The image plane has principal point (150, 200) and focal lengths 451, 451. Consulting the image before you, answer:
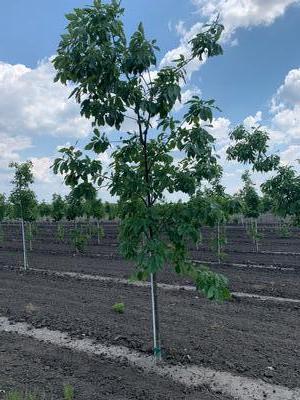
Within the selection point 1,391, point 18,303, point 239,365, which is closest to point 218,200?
point 239,365

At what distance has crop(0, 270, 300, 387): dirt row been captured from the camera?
5.85 meters

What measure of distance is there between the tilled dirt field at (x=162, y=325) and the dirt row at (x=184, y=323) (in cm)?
1

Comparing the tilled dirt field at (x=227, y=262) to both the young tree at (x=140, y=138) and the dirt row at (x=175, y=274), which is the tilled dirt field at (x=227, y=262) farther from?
the young tree at (x=140, y=138)

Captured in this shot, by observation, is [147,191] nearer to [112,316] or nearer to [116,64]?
[116,64]

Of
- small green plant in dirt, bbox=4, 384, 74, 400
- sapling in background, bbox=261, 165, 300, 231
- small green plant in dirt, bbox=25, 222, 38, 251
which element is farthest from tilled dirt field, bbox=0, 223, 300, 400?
small green plant in dirt, bbox=25, 222, 38, 251

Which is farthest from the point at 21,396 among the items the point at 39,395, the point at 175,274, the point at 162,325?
the point at 175,274

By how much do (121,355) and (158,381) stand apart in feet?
3.20

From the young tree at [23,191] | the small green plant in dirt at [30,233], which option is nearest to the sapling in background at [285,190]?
the young tree at [23,191]

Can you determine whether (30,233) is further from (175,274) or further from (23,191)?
(175,274)

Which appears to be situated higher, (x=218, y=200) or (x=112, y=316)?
(x=218, y=200)

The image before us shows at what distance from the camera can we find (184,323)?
24.6 feet

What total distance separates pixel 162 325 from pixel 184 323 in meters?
0.39

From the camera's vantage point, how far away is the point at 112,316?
7.98 m

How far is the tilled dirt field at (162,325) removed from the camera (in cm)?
538
